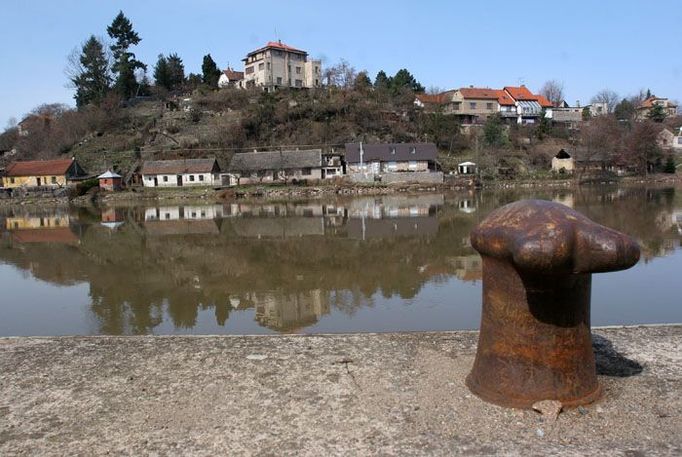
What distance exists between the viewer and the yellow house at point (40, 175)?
64.7m

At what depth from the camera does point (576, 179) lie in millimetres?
66000

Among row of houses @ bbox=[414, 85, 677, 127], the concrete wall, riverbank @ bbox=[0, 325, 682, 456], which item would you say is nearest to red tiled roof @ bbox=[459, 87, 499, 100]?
row of houses @ bbox=[414, 85, 677, 127]

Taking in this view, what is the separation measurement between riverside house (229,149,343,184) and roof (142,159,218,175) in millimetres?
2763

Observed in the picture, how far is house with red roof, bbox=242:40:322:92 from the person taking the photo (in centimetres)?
9381

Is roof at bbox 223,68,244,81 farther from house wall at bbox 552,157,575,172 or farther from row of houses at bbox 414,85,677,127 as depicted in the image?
house wall at bbox 552,157,575,172

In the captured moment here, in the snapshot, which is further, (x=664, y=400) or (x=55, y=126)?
(x=55, y=126)

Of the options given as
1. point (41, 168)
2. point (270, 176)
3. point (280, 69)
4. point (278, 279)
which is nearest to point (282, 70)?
point (280, 69)

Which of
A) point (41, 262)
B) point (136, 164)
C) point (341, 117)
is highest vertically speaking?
point (341, 117)

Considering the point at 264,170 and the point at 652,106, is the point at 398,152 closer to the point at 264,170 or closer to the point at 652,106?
the point at 264,170

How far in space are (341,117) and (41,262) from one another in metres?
66.6

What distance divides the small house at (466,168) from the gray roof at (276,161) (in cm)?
1898

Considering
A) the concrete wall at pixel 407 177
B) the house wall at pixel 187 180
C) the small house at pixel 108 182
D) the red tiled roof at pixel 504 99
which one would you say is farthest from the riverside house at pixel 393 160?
the red tiled roof at pixel 504 99

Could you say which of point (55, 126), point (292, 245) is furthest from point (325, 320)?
point (55, 126)

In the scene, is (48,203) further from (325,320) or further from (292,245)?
(325,320)
